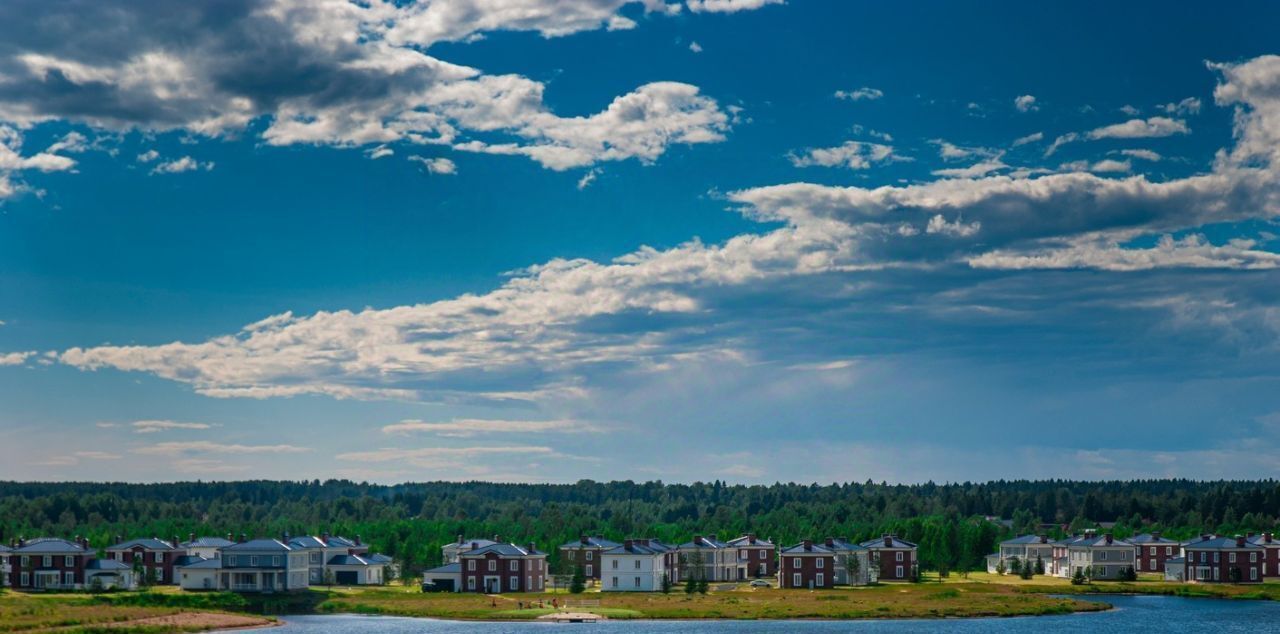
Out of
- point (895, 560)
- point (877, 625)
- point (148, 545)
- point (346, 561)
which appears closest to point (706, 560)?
point (895, 560)

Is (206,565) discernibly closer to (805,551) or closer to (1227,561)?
(805,551)

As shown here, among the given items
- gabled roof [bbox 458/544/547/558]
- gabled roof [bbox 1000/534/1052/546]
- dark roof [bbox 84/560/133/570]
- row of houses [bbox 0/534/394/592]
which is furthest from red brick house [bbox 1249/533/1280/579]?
dark roof [bbox 84/560/133/570]

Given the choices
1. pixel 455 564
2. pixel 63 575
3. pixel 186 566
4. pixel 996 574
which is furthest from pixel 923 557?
pixel 63 575

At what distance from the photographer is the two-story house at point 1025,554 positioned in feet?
525

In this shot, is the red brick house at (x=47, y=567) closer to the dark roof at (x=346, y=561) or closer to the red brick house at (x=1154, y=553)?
the dark roof at (x=346, y=561)

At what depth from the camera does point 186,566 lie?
125 metres

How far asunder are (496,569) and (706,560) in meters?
25.7

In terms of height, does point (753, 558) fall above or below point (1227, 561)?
below

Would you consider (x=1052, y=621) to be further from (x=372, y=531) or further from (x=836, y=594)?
(x=372, y=531)

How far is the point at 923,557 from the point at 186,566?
71.9 m

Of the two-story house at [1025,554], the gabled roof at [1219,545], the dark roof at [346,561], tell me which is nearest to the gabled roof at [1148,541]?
the two-story house at [1025,554]

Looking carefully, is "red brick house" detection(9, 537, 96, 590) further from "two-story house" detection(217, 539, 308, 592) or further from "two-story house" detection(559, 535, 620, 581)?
"two-story house" detection(559, 535, 620, 581)

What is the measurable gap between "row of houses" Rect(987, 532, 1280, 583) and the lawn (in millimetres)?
27024

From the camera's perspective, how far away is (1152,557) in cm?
15650
